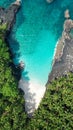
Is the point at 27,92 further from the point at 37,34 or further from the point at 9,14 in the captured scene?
the point at 9,14

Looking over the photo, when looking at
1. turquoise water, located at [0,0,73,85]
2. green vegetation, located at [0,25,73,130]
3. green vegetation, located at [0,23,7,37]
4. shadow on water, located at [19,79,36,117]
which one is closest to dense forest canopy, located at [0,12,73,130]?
green vegetation, located at [0,25,73,130]

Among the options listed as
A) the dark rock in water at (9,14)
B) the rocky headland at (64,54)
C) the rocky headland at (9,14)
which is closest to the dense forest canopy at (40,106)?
the rocky headland at (64,54)

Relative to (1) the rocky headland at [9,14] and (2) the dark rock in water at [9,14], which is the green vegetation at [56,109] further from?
(2) the dark rock in water at [9,14]

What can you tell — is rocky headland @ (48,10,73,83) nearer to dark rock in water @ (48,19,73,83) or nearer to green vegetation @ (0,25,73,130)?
dark rock in water @ (48,19,73,83)

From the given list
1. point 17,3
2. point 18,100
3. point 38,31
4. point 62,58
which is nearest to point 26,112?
point 18,100

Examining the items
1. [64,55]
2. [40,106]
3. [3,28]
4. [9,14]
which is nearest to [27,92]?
[40,106]
